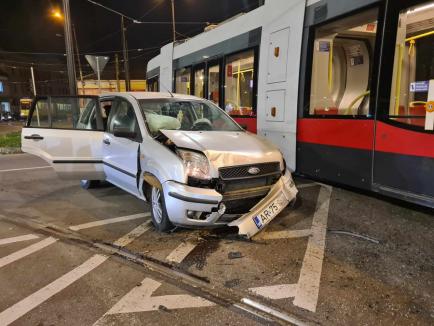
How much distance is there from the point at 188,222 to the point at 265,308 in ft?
4.52

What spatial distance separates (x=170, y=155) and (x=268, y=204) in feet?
4.00

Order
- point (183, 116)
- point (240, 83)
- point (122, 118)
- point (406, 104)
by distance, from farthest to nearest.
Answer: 1. point (240, 83)
2. point (122, 118)
3. point (183, 116)
4. point (406, 104)

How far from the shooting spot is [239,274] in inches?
133

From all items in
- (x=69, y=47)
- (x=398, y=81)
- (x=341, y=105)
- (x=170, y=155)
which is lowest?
(x=170, y=155)

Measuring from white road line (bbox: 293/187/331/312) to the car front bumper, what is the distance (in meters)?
0.63

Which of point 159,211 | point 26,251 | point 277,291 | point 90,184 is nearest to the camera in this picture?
point 277,291

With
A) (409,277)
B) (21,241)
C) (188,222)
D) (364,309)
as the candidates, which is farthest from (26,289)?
(409,277)

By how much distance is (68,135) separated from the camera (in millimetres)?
5797

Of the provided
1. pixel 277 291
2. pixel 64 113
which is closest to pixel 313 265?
pixel 277 291

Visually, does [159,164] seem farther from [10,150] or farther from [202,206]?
[10,150]

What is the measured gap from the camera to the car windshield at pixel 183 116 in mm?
4961

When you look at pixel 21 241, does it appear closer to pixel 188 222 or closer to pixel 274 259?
pixel 188 222

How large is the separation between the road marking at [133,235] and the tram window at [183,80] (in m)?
6.00

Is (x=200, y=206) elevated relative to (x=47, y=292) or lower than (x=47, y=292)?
elevated
